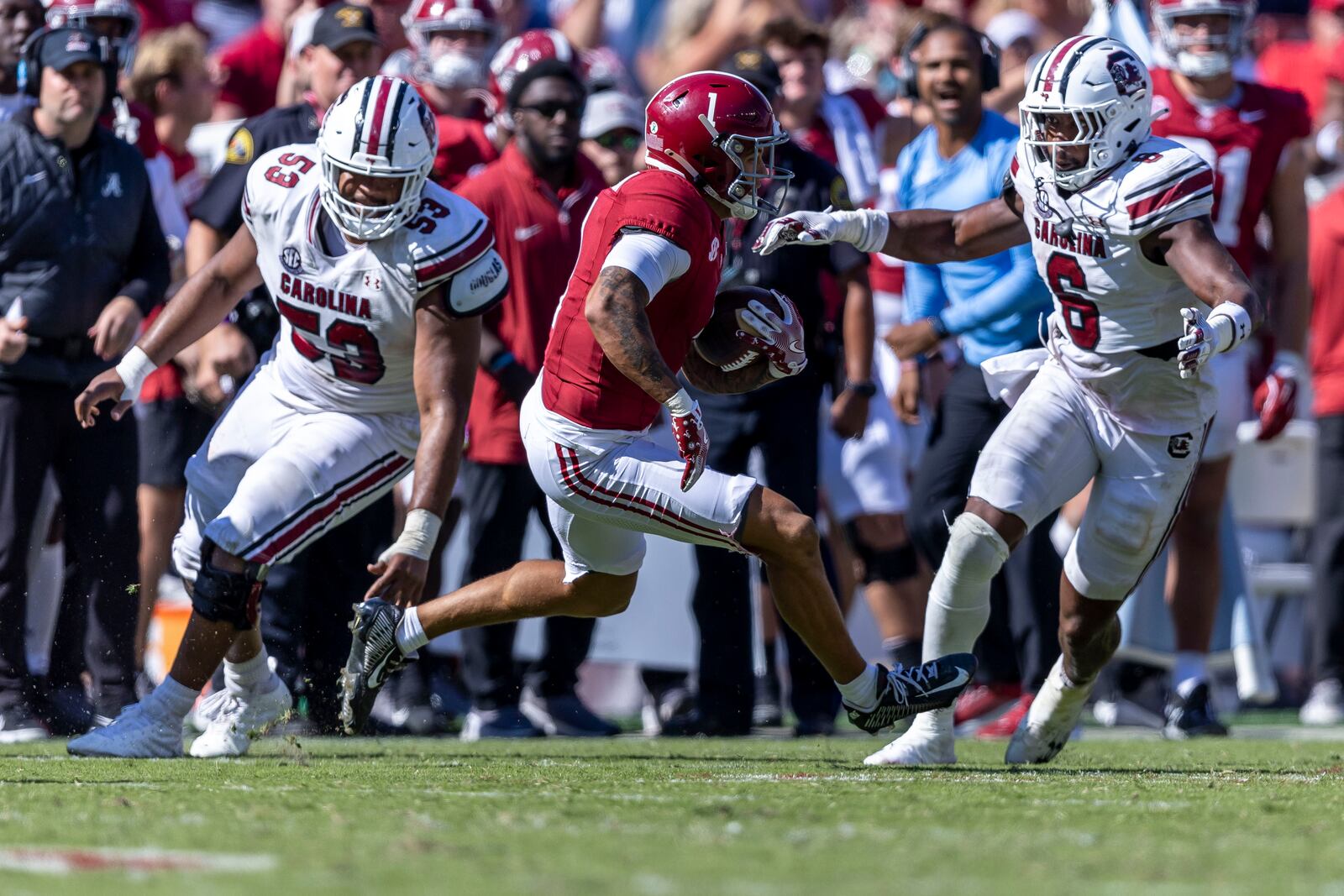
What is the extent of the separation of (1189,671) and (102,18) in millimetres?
4793

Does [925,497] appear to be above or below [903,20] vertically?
below

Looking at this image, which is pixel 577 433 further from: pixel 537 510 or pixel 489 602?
pixel 537 510

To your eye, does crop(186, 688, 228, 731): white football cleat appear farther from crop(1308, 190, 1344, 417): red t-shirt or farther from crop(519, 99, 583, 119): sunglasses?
crop(1308, 190, 1344, 417): red t-shirt

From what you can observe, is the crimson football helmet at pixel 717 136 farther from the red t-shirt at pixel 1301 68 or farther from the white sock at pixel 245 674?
the red t-shirt at pixel 1301 68

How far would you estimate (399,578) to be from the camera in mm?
5363

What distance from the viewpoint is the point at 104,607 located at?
6.84 metres

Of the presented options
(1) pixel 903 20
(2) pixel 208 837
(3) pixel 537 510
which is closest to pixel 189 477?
(3) pixel 537 510

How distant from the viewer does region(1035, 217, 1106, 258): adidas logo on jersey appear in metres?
5.45

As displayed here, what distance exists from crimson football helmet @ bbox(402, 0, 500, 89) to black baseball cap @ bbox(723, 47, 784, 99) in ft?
3.84

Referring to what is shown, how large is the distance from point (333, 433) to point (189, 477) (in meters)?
0.52

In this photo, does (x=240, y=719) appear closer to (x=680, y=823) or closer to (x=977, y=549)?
(x=977, y=549)

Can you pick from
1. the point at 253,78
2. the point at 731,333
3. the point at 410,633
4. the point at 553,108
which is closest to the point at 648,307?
the point at 731,333

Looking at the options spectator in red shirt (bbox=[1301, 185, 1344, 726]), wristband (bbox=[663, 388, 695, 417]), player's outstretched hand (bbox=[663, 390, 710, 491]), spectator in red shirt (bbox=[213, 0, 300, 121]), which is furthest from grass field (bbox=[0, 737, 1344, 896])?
spectator in red shirt (bbox=[213, 0, 300, 121])

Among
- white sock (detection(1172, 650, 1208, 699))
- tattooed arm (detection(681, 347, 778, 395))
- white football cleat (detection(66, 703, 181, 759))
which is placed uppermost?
tattooed arm (detection(681, 347, 778, 395))
